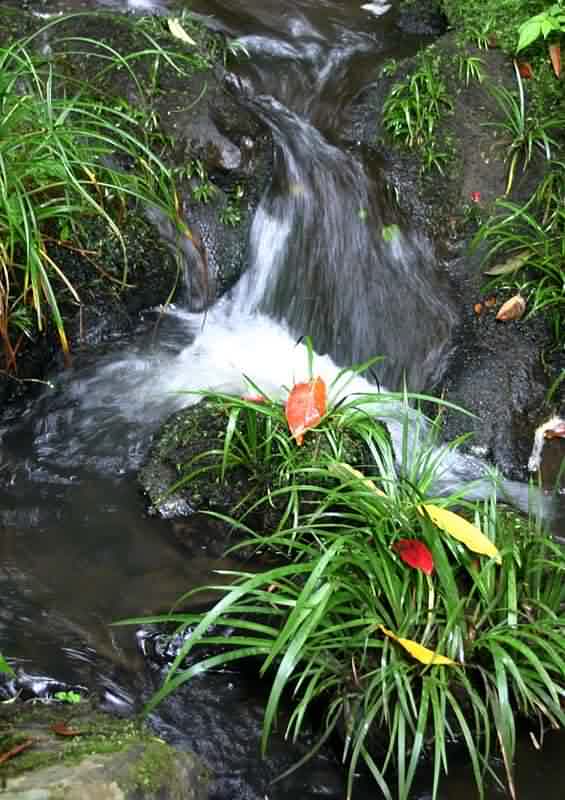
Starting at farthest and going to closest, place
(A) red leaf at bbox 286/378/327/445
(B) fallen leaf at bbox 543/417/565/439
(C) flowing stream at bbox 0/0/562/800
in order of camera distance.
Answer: (B) fallen leaf at bbox 543/417/565/439
(A) red leaf at bbox 286/378/327/445
(C) flowing stream at bbox 0/0/562/800

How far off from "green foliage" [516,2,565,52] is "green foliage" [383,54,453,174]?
18.9 inches

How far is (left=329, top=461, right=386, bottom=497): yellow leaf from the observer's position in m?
3.08

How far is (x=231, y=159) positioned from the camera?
186 inches

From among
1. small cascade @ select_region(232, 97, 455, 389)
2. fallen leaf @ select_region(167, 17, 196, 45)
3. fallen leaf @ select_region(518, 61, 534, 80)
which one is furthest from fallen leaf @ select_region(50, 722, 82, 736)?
fallen leaf @ select_region(518, 61, 534, 80)

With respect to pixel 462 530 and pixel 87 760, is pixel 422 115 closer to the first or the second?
pixel 462 530

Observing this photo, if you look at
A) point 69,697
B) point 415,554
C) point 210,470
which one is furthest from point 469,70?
point 69,697

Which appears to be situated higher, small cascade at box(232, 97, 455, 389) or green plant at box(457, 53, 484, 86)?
green plant at box(457, 53, 484, 86)

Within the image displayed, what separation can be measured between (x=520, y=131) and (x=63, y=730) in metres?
3.78

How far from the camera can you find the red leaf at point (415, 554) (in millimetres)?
2818

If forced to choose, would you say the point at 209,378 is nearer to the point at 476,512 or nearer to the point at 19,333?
the point at 19,333

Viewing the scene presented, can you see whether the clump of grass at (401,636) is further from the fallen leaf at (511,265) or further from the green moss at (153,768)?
the fallen leaf at (511,265)

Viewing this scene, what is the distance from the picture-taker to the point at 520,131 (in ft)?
15.7

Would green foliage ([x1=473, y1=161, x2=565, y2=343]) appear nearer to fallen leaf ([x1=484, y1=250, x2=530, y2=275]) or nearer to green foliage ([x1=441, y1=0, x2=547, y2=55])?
fallen leaf ([x1=484, y1=250, x2=530, y2=275])

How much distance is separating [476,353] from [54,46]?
107 inches
